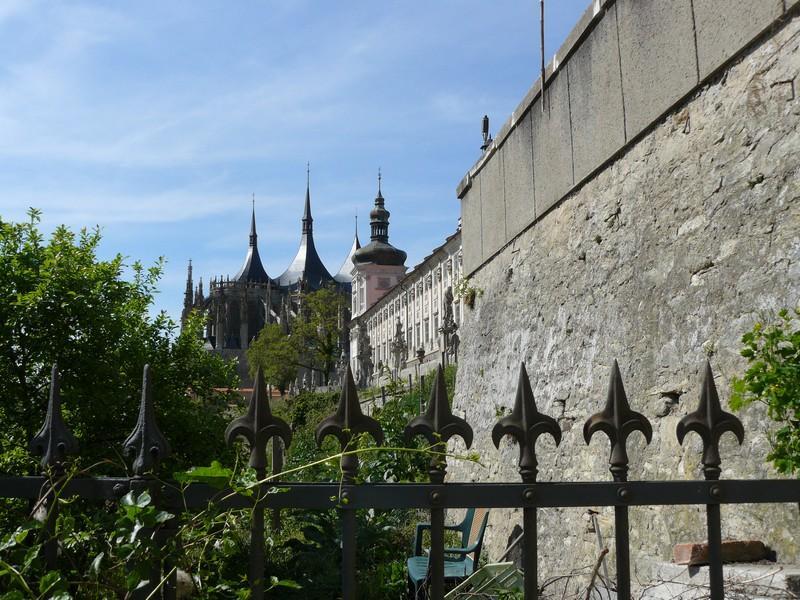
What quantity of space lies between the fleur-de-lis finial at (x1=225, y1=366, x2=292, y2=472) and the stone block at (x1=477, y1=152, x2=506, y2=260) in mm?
6165

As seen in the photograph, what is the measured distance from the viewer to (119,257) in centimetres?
728

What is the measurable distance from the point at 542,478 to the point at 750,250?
3.12 meters

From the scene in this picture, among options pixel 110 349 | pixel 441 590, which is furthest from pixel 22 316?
pixel 441 590

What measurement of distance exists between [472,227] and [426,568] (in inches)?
207

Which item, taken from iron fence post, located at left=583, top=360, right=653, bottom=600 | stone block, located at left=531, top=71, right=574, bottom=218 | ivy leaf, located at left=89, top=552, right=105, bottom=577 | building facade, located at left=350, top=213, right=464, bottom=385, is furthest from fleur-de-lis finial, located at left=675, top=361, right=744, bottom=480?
building facade, located at left=350, top=213, right=464, bottom=385

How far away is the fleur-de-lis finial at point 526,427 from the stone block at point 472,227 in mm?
6775

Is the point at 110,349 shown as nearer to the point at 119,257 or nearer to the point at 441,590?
the point at 119,257

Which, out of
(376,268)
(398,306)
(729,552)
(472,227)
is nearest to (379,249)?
(376,268)

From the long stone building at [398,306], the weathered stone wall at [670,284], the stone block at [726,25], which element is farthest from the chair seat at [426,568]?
the long stone building at [398,306]

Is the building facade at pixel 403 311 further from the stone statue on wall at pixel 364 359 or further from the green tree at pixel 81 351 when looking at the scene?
the green tree at pixel 81 351

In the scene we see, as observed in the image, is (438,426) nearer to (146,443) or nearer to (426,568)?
(146,443)

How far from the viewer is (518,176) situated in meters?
7.64

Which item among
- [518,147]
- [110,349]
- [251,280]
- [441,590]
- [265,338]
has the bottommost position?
[441,590]

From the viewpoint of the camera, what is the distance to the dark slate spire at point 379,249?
279ft
